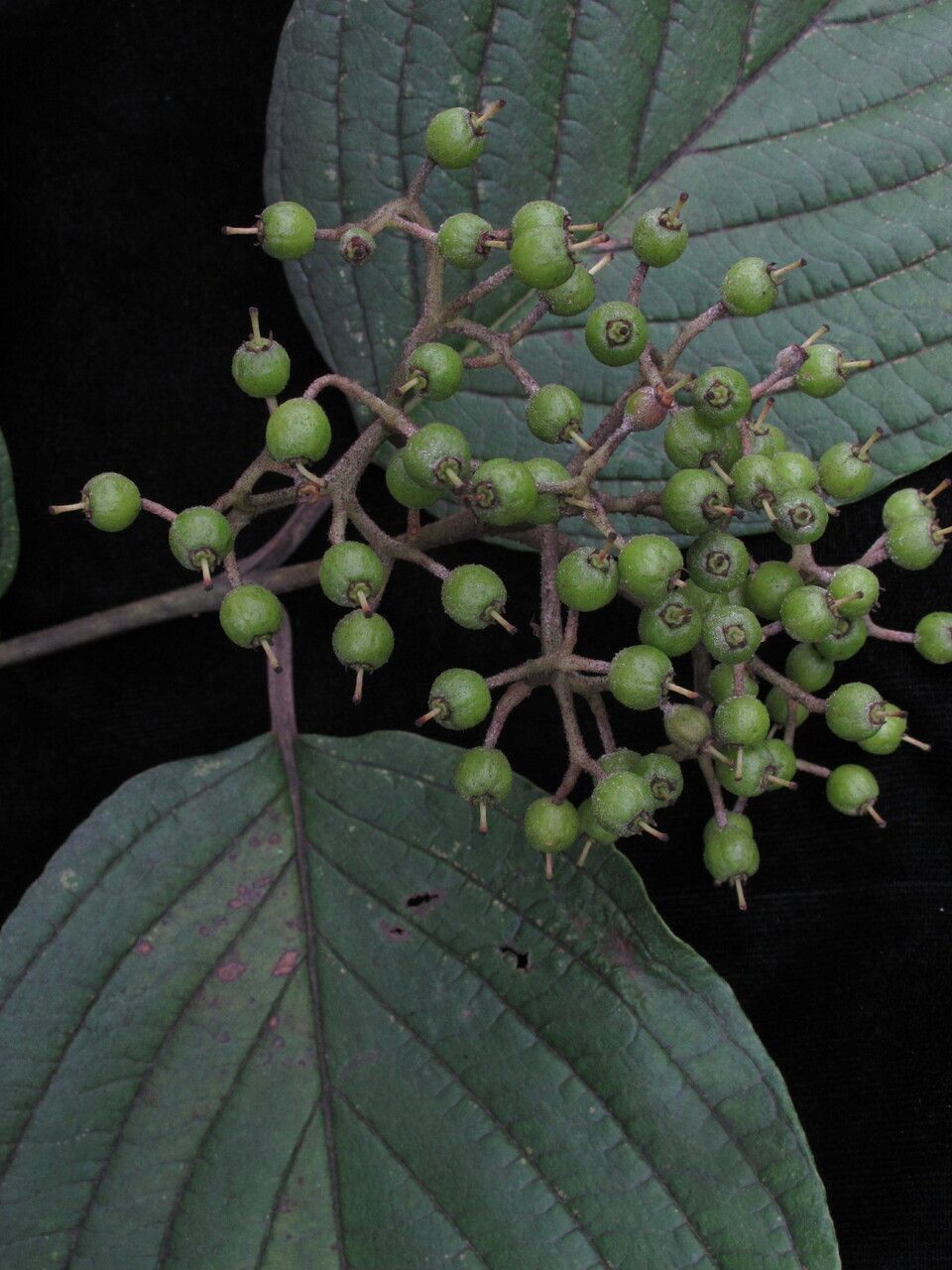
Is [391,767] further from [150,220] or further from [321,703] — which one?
[150,220]

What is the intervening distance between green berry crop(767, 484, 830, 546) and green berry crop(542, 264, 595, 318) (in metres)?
0.24

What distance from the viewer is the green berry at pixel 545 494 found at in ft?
3.31

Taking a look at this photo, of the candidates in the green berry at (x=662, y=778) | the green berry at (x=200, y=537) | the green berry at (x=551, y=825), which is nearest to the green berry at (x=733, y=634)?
the green berry at (x=662, y=778)

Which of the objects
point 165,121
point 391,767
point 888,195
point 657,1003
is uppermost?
point 165,121

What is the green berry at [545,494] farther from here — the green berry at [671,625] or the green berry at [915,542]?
the green berry at [915,542]

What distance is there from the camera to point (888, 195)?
1.28m

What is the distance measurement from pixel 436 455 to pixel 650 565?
0.19 metres

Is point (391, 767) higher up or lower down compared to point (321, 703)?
lower down

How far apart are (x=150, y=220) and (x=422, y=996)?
1.07 meters

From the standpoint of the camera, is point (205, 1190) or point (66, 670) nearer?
point (205, 1190)

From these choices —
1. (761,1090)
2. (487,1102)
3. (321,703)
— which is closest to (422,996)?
(487,1102)

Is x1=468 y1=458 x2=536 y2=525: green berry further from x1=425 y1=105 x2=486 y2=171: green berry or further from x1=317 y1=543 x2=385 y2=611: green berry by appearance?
x1=425 y1=105 x2=486 y2=171: green berry

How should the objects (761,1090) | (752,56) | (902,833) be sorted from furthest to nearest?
(902,833), (752,56), (761,1090)

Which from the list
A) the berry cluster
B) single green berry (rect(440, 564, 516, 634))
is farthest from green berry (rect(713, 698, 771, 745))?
single green berry (rect(440, 564, 516, 634))
